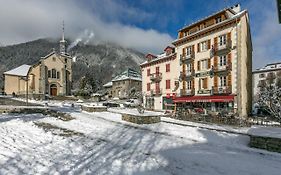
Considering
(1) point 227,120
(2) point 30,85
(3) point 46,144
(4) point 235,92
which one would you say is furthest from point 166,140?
(2) point 30,85

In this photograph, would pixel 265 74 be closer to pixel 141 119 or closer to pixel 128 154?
pixel 141 119

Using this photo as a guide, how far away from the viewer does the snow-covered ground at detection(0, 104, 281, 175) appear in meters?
6.37

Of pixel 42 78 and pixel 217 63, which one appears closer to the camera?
pixel 217 63

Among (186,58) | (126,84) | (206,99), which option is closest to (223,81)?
(206,99)

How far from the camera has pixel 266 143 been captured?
8.79 m

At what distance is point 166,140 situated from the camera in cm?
1045

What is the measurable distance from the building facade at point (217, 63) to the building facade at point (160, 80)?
6.43 feet

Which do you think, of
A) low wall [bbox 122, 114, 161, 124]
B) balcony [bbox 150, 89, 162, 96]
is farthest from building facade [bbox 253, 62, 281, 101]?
low wall [bbox 122, 114, 161, 124]

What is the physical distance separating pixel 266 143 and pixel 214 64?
65.8ft

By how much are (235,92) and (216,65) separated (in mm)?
4620

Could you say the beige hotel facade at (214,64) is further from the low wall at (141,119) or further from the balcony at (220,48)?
the low wall at (141,119)

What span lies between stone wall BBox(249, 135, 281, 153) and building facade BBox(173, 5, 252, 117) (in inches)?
627

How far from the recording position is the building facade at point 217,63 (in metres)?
25.0

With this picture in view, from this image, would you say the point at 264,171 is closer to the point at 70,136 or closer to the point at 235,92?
the point at 70,136
